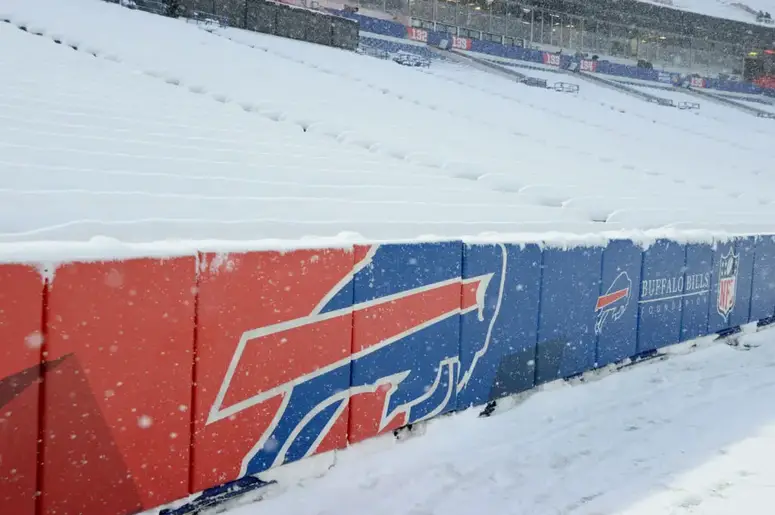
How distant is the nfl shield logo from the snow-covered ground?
8.10 ft

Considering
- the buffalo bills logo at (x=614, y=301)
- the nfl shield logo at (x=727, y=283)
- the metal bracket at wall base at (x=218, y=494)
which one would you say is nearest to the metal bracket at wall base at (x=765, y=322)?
the nfl shield logo at (x=727, y=283)

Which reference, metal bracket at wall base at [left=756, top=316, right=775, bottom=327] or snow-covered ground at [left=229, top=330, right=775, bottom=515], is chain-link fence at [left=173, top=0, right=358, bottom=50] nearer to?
metal bracket at wall base at [left=756, top=316, right=775, bottom=327]

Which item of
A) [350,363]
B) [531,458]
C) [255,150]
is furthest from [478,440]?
[255,150]

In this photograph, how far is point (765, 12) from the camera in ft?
154

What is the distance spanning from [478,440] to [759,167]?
1703 centimetres

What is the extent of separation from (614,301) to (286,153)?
392cm

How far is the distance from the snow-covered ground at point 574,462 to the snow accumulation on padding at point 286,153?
58.3 inches

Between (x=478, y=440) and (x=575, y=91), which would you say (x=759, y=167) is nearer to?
(x=575, y=91)

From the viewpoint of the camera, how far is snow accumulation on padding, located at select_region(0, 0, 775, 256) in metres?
4.51

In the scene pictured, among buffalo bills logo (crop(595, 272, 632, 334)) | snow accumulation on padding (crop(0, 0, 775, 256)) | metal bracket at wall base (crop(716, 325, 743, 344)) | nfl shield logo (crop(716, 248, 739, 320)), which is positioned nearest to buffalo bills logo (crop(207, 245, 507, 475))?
snow accumulation on padding (crop(0, 0, 775, 256))

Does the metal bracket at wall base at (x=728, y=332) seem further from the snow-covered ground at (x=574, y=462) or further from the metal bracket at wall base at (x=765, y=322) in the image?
the snow-covered ground at (x=574, y=462)

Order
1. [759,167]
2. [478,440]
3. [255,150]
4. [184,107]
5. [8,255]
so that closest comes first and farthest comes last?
[8,255] → [478,440] → [255,150] → [184,107] → [759,167]

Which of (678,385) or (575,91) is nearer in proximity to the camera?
(678,385)

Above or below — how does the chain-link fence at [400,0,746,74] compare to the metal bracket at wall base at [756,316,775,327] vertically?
above
